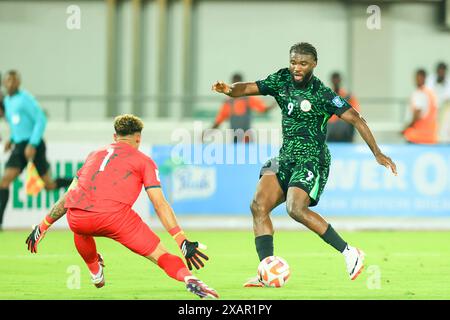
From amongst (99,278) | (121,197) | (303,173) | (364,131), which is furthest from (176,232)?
(364,131)

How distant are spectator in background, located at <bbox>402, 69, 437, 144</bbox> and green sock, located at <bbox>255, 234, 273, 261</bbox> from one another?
10402 millimetres

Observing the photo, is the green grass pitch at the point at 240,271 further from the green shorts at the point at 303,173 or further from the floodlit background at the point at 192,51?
the floodlit background at the point at 192,51

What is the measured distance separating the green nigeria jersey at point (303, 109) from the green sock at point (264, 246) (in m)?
0.80

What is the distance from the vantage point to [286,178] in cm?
1141

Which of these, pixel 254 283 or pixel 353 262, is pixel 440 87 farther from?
pixel 254 283

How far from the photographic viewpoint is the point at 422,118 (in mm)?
21312

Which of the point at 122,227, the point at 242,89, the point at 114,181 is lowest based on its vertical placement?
the point at 122,227

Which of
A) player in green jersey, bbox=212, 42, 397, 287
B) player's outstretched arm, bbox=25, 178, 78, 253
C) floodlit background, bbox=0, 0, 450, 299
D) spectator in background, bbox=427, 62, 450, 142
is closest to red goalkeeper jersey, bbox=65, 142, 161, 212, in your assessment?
player's outstretched arm, bbox=25, 178, 78, 253

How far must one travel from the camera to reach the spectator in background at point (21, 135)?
1788 centimetres

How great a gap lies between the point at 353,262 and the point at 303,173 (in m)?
0.93
